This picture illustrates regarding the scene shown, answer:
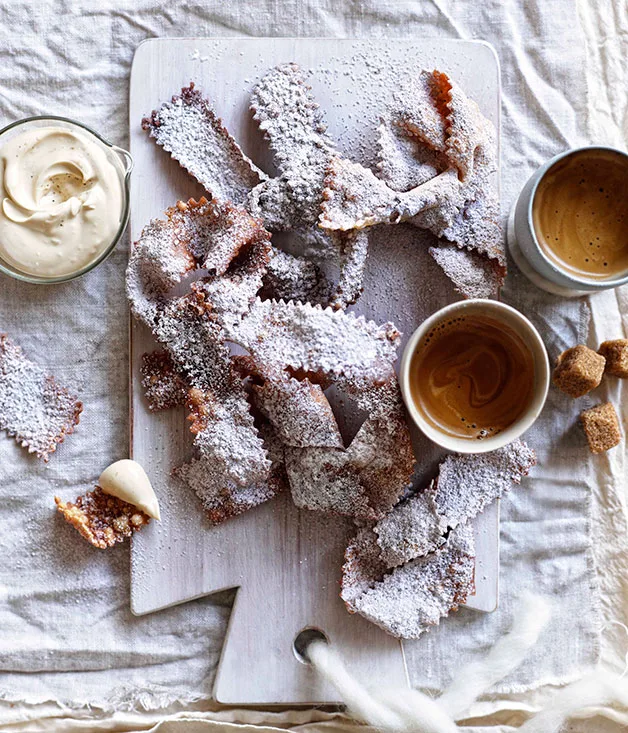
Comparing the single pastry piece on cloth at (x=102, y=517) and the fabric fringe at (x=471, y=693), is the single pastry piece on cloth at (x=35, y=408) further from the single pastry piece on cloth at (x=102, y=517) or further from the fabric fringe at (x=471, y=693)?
the fabric fringe at (x=471, y=693)

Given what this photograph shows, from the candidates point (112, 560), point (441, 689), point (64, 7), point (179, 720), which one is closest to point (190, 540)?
point (112, 560)

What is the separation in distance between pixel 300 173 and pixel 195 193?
25 centimetres

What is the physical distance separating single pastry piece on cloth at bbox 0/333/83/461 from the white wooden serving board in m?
0.19

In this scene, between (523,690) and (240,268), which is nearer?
(240,268)

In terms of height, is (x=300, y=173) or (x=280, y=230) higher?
(x=300, y=173)

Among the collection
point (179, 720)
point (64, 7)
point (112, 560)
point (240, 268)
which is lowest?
point (179, 720)

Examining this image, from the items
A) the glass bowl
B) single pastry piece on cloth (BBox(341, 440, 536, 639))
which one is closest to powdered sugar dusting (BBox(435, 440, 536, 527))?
single pastry piece on cloth (BBox(341, 440, 536, 639))

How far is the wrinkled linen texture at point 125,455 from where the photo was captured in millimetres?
1757

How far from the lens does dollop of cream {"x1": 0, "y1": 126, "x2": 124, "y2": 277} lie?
5.30 feet

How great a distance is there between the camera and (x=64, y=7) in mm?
1773

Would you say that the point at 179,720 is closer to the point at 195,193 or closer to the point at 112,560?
the point at 112,560

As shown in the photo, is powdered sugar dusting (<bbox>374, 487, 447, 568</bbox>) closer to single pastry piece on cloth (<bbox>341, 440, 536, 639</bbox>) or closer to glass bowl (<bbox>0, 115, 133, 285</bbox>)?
single pastry piece on cloth (<bbox>341, 440, 536, 639</bbox>)

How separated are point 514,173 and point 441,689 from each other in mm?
1178

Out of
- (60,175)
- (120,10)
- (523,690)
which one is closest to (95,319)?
(60,175)
